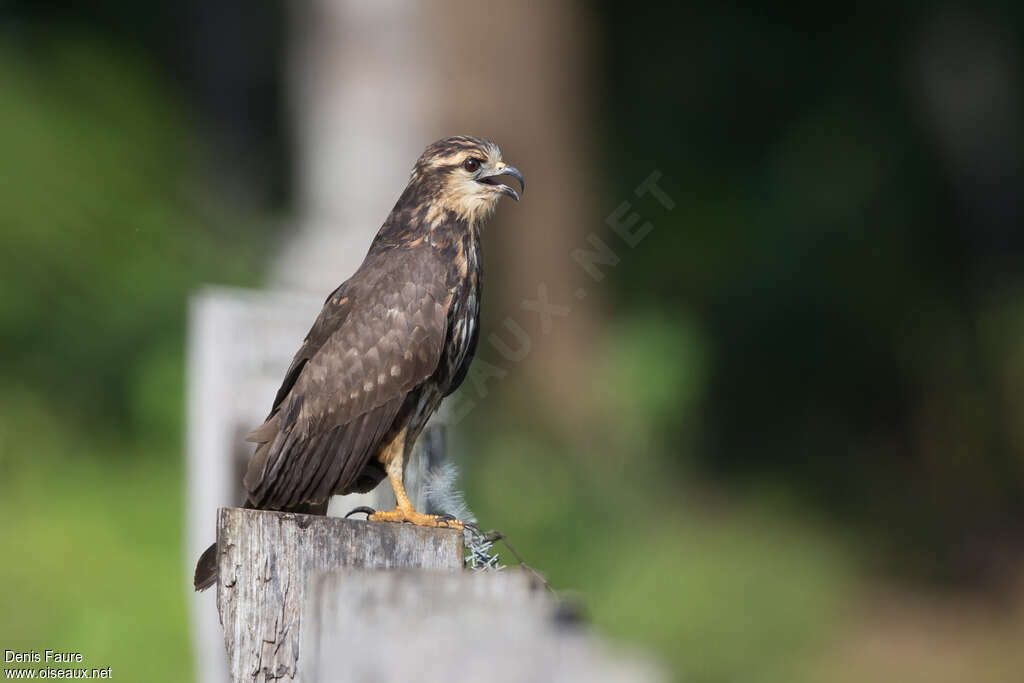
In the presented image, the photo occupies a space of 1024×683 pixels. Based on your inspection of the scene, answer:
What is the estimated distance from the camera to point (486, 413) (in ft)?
22.1

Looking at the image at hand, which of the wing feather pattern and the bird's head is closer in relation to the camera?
the wing feather pattern

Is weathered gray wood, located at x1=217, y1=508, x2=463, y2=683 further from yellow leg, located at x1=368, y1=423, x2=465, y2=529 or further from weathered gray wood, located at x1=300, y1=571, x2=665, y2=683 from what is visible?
weathered gray wood, located at x1=300, y1=571, x2=665, y2=683

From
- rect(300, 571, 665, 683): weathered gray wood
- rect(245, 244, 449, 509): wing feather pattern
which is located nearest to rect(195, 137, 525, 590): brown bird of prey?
rect(245, 244, 449, 509): wing feather pattern

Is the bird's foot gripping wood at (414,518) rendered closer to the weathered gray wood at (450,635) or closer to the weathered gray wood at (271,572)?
the weathered gray wood at (271,572)

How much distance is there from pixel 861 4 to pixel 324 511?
305 inches

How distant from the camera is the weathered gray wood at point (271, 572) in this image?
2.44 m

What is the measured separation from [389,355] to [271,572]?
3.18 ft

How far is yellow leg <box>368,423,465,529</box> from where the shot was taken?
10.2ft

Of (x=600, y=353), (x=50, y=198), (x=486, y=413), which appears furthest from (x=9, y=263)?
(x=600, y=353)


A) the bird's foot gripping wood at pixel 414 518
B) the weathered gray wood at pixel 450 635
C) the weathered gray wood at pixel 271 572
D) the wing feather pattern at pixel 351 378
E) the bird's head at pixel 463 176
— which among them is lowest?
the weathered gray wood at pixel 450 635

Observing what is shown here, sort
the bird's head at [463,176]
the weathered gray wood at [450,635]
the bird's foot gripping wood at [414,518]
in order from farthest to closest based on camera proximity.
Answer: the bird's head at [463,176] < the bird's foot gripping wood at [414,518] < the weathered gray wood at [450,635]

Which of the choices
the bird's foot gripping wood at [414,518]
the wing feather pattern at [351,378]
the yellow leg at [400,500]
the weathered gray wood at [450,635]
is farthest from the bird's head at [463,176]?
the weathered gray wood at [450,635]

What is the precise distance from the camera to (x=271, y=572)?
2461mm

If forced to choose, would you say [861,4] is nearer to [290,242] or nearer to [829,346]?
[829,346]
